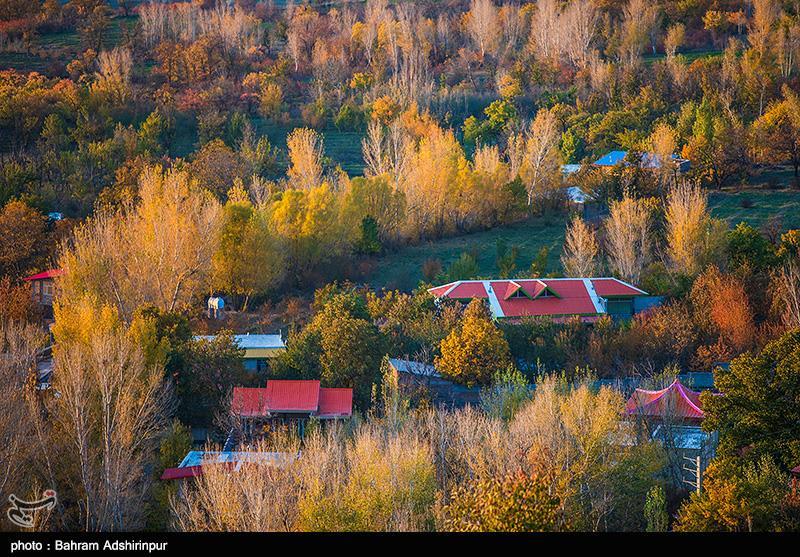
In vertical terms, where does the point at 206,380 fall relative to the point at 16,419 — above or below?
below

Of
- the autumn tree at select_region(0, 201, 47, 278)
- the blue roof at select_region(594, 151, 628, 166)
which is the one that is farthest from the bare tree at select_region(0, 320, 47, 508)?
the blue roof at select_region(594, 151, 628, 166)

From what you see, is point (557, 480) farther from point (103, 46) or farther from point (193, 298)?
point (103, 46)

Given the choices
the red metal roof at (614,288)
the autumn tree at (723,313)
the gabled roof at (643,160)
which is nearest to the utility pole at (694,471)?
the autumn tree at (723,313)

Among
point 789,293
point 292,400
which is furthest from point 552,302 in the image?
point 292,400

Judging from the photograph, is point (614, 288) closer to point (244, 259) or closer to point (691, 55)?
point (244, 259)
